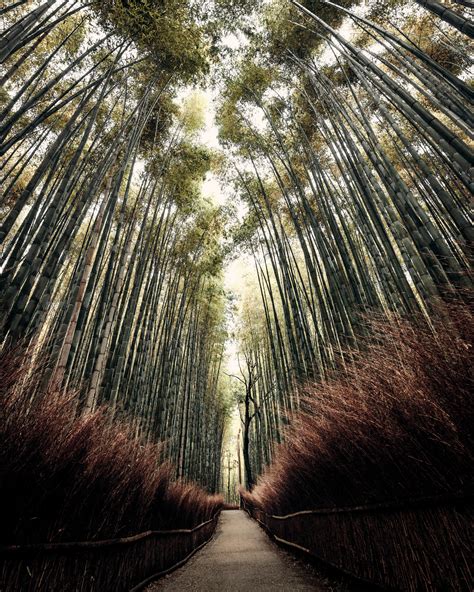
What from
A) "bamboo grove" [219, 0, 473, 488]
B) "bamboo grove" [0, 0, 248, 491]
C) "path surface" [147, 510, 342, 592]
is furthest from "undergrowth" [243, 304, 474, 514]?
"bamboo grove" [0, 0, 248, 491]

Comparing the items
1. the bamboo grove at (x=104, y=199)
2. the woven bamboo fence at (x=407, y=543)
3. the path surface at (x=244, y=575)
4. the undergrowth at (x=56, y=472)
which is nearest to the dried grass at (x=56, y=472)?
the undergrowth at (x=56, y=472)

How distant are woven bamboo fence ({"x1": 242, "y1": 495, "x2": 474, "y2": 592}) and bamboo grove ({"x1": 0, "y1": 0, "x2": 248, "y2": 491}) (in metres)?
1.76

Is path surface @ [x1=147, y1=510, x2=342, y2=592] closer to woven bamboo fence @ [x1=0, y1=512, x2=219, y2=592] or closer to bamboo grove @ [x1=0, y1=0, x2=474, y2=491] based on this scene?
woven bamboo fence @ [x1=0, y1=512, x2=219, y2=592]

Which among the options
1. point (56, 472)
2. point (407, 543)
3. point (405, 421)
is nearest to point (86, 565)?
point (56, 472)

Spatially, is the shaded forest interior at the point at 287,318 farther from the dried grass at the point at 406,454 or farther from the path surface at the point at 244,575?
the path surface at the point at 244,575

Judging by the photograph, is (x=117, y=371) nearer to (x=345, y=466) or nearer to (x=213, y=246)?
(x=345, y=466)

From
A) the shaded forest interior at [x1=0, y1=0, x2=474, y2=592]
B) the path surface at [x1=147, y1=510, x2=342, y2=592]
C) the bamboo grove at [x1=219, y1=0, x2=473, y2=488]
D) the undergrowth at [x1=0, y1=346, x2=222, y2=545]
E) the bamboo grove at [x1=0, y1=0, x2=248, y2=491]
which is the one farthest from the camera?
the path surface at [x1=147, y1=510, x2=342, y2=592]

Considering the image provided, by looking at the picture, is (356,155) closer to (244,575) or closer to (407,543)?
(407,543)

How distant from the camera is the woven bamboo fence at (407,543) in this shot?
1097mm

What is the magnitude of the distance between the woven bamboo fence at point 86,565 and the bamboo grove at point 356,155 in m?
1.75

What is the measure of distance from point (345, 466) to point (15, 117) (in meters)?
3.07

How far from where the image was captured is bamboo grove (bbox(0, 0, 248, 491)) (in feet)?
7.55

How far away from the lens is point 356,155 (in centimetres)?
303

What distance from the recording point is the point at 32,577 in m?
1.11
